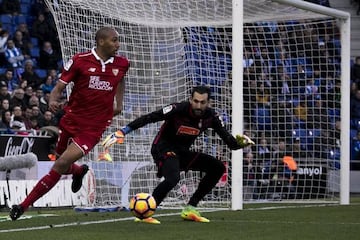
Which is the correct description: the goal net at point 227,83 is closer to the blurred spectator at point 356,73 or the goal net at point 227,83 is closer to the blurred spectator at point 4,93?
the blurred spectator at point 4,93

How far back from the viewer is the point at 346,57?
15.2 meters

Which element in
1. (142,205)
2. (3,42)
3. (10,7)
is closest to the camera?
(142,205)

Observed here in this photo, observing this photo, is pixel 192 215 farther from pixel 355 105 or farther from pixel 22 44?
pixel 355 105

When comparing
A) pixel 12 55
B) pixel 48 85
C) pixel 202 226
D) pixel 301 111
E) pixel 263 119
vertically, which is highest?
pixel 12 55

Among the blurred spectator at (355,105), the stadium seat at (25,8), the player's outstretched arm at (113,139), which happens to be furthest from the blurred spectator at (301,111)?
the stadium seat at (25,8)

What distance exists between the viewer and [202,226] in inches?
388

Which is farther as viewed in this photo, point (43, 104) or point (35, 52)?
point (35, 52)

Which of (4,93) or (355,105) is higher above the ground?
(4,93)

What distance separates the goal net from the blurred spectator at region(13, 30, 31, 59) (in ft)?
18.9

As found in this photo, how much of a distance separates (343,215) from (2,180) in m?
5.22

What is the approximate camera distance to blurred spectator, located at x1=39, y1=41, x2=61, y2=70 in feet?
69.4

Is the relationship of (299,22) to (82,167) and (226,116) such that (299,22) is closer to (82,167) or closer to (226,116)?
(226,116)

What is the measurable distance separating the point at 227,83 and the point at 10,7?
27.4ft

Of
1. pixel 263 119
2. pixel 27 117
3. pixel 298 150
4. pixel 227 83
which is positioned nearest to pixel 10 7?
pixel 27 117
